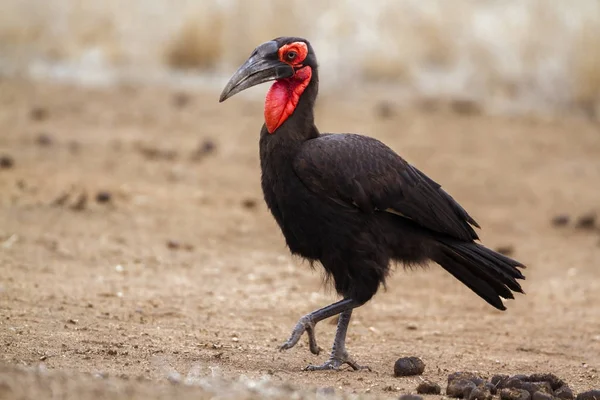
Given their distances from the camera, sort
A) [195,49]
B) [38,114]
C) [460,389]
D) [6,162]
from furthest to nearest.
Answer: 1. [195,49]
2. [38,114]
3. [6,162]
4. [460,389]

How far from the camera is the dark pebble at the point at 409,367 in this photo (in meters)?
6.05

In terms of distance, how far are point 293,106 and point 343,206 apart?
26.1 inches


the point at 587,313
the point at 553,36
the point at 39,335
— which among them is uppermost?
the point at 553,36

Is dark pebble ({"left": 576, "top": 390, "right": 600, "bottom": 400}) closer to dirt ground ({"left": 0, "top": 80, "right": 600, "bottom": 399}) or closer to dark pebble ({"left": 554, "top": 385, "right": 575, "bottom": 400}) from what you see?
dark pebble ({"left": 554, "top": 385, "right": 575, "bottom": 400})

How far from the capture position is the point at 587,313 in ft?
27.1

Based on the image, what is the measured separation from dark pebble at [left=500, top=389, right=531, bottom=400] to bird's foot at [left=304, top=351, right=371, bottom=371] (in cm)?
99

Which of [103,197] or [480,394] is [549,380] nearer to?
[480,394]

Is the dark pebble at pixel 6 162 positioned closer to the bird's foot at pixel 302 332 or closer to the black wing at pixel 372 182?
the black wing at pixel 372 182

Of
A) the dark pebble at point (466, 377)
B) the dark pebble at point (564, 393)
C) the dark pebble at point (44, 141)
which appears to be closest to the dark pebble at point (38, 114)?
the dark pebble at point (44, 141)

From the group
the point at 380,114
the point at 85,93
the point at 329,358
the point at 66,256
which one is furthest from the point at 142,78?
the point at 329,358

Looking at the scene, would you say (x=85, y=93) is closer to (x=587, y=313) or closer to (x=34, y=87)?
(x=34, y=87)

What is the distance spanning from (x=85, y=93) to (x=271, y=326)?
7695 millimetres

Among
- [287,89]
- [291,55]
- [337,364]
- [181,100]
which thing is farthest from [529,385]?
[181,100]

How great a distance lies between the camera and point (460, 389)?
552 cm
